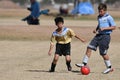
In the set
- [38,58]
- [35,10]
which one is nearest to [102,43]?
[38,58]

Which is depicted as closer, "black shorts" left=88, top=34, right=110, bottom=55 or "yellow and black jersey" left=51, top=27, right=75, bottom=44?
"black shorts" left=88, top=34, right=110, bottom=55

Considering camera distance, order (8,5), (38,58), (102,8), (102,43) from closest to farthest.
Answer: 1. (102,8)
2. (102,43)
3. (38,58)
4. (8,5)

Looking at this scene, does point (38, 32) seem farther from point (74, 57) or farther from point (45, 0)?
point (45, 0)

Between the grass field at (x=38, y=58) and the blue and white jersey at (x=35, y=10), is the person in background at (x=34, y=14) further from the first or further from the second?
the grass field at (x=38, y=58)

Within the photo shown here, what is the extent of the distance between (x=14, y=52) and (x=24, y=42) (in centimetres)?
554

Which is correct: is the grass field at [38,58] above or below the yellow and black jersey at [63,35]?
below

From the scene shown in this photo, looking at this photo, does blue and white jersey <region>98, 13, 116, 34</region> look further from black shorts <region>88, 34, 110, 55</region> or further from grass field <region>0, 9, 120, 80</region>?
grass field <region>0, 9, 120, 80</region>

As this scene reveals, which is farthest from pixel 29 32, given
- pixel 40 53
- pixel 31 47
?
pixel 40 53

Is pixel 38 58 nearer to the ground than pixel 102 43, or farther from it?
nearer to the ground

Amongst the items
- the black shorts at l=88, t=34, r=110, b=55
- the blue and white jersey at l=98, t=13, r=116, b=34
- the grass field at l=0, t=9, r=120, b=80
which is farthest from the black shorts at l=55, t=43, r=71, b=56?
the blue and white jersey at l=98, t=13, r=116, b=34

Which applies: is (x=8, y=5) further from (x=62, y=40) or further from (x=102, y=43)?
(x=102, y=43)

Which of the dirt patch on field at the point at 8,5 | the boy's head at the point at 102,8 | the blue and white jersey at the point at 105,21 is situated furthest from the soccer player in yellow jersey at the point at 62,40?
the dirt patch on field at the point at 8,5

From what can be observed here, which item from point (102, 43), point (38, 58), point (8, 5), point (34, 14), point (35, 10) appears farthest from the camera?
point (8, 5)

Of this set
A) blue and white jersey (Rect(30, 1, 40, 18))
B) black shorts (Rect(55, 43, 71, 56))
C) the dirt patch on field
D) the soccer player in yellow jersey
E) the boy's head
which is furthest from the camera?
the dirt patch on field
